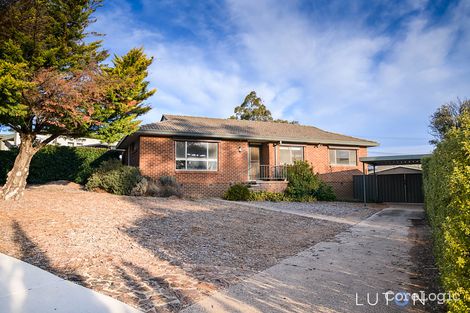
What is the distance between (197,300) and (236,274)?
1.07m

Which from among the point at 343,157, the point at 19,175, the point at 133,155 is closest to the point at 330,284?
the point at 19,175

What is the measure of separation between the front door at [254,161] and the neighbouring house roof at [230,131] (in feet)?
3.85

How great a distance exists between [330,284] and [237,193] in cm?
1128

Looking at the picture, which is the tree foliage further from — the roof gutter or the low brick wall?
the low brick wall

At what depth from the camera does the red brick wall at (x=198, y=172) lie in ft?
51.1

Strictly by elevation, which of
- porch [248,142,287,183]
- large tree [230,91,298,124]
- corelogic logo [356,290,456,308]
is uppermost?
large tree [230,91,298,124]

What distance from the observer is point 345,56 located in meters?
14.3

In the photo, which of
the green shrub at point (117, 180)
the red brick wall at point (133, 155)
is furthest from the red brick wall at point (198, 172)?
the green shrub at point (117, 180)

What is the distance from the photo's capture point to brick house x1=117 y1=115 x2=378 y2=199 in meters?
15.8

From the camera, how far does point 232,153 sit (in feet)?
57.3

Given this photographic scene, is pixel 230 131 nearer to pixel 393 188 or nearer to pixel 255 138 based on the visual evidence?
pixel 255 138

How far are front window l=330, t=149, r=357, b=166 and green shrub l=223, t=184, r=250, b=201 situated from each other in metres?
7.76

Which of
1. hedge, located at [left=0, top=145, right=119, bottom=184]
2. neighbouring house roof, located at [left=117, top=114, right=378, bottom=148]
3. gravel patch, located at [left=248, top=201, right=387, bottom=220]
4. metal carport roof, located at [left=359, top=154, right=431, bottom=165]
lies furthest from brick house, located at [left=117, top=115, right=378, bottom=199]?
gravel patch, located at [left=248, top=201, right=387, bottom=220]

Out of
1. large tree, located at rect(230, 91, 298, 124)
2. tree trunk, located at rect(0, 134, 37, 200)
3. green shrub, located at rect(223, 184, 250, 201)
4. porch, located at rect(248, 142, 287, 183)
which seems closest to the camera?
tree trunk, located at rect(0, 134, 37, 200)
